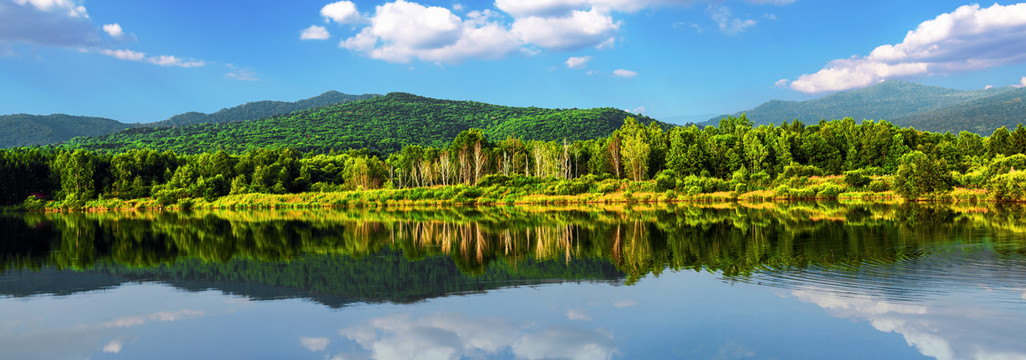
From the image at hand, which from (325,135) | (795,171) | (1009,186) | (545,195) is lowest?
(545,195)

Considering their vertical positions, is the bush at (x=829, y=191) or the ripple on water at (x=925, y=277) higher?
the ripple on water at (x=925, y=277)

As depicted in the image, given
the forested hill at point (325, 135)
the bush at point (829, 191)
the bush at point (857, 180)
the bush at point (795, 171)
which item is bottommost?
the bush at point (829, 191)

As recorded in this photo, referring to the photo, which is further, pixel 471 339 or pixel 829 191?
pixel 829 191

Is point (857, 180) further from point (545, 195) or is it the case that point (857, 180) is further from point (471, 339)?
point (471, 339)

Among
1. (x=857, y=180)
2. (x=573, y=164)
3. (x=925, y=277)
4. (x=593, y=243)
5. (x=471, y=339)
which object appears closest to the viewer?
(x=471, y=339)

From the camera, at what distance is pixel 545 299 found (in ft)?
43.8

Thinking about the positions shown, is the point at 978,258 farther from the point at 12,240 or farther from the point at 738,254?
the point at 12,240

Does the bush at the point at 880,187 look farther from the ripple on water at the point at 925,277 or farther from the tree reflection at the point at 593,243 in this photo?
the ripple on water at the point at 925,277

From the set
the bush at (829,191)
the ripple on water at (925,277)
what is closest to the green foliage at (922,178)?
the bush at (829,191)

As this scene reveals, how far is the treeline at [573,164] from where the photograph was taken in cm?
6838

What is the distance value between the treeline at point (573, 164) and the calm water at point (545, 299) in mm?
45063

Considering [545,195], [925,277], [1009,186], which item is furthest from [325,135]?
[925,277]

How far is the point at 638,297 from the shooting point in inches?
519

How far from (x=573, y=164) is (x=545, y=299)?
7816 centimetres
